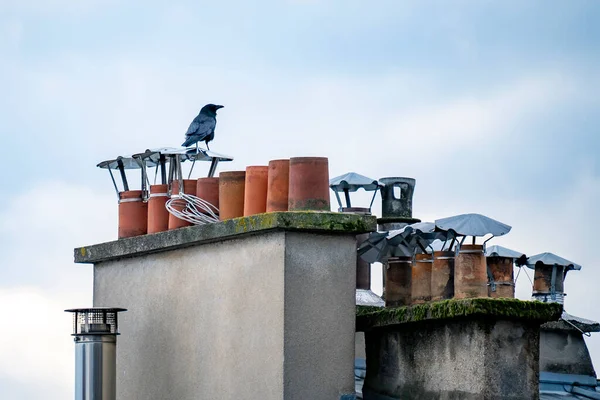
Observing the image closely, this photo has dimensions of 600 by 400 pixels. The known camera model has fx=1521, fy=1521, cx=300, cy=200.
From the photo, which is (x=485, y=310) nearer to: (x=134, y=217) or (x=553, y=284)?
(x=134, y=217)

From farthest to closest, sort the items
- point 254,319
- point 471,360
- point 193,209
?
point 193,209
point 254,319
point 471,360

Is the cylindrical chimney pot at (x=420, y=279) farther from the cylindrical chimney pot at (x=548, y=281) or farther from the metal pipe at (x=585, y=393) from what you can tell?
the cylindrical chimney pot at (x=548, y=281)

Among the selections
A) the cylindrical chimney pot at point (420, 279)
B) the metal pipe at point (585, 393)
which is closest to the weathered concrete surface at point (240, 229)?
the cylindrical chimney pot at point (420, 279)

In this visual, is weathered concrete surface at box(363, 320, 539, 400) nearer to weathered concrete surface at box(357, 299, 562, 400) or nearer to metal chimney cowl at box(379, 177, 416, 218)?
weathered concrete surface at box(357, 299, 562, 400)

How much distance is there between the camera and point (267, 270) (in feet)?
41.7

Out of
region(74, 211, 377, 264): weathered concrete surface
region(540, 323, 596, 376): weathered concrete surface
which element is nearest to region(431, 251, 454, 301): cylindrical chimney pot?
region(74, 211, 377, 264): weathered concrete surface

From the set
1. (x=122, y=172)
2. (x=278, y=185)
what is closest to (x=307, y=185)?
(x=278, y=185)

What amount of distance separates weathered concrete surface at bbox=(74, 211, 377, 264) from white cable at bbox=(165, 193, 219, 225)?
0.72 feet

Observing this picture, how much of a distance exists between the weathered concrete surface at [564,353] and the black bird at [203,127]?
6970 millimetres

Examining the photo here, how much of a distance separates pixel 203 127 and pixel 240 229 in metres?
2.05

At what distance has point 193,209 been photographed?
14.2 metres

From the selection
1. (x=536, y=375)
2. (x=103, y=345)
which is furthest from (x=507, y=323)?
(x=103, y=345)

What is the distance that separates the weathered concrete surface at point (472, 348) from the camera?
487 inches

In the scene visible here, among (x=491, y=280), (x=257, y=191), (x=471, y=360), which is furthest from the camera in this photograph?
(x=491, y=280)
